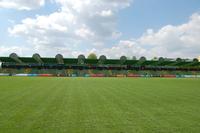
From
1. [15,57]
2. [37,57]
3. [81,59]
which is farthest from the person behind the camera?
[81,59]

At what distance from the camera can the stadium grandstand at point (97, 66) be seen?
8581 centimetres

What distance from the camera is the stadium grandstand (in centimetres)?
→ 8581

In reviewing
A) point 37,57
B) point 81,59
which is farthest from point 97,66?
point 37,57

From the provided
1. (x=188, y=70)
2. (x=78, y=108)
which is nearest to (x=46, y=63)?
(x=188, y=70)

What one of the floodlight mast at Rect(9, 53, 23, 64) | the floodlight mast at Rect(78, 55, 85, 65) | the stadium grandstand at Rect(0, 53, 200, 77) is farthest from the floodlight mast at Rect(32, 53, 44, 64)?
the floodlight mast at Rect(78, 55, 85, 65)

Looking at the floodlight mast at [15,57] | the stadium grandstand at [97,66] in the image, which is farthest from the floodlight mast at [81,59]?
the floodlight mast at [15,57]

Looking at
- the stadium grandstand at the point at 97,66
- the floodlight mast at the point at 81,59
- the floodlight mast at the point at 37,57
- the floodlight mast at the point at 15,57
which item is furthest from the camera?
the floodlight mast at the point at 81,59

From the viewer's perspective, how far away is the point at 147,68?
3841 inches

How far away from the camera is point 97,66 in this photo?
304ft

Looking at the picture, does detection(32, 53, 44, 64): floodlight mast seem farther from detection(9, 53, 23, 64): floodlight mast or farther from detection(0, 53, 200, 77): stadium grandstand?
detection(9, 53, 23, 64): floodlight mast

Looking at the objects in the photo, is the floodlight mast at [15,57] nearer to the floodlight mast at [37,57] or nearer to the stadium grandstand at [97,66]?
the stadium grandstand at [97,66]

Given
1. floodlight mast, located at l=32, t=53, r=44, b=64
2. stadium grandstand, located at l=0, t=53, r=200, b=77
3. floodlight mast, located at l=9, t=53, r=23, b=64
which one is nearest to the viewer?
stadium grandstand, located at l=0, t=53, r=200, b=77

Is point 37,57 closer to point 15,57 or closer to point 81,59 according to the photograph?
point 15,57

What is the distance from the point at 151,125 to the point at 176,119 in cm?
140
